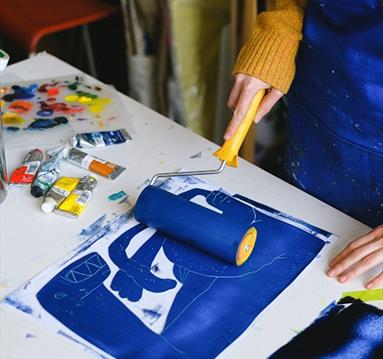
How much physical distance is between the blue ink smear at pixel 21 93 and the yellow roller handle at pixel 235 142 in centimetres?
42

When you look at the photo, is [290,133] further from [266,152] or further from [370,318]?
[266,152]

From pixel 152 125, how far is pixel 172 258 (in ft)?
1.07

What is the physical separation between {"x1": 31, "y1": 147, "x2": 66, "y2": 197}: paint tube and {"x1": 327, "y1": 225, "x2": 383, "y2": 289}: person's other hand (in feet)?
1.37

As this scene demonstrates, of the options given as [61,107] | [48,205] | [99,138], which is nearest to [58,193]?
[48,205]

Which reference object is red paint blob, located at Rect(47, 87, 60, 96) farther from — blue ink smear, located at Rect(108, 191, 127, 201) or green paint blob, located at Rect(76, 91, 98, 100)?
blue ink smear, located at Rect(108, 191, 127, 201)

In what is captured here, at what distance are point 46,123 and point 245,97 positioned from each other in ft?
1.15

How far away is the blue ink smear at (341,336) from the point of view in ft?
2.44

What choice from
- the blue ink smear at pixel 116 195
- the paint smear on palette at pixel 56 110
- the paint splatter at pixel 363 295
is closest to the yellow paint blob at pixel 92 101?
the paint smear on palette at pixel 56 110

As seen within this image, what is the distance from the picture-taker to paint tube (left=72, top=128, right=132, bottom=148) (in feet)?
3.47

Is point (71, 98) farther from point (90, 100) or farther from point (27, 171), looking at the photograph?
point (27, 171)

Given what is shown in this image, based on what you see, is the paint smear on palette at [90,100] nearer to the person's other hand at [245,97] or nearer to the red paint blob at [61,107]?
the red paint blob at [61,107]

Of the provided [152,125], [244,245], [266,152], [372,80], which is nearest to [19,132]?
[152,125]

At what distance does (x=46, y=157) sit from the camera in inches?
40.6

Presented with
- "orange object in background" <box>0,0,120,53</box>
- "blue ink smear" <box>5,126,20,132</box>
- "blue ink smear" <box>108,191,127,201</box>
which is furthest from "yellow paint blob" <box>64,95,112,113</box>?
"orange object in background" <box>0,0,120,53</box>
